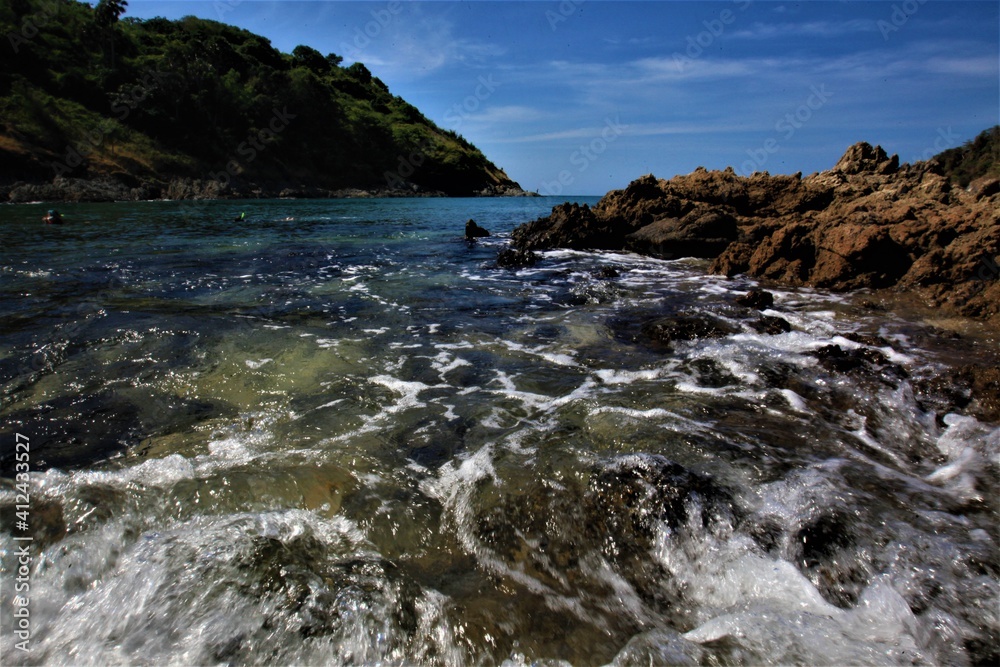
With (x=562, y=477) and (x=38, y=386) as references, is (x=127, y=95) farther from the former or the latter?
(x=562, y=477)

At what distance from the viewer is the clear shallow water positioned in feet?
8.14

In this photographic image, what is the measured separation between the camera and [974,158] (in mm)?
31219

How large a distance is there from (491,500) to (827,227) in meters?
12.7

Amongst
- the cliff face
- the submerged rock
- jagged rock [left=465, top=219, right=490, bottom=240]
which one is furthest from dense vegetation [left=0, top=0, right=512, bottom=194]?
the cliff face

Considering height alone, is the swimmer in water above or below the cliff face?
below

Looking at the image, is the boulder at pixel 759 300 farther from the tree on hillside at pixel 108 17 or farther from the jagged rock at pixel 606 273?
the tree on hillside at pixel 108 17

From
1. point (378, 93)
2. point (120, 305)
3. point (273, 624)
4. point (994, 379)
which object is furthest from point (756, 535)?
point (378, 93)

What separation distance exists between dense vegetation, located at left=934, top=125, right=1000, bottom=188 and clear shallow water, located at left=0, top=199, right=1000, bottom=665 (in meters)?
32.9

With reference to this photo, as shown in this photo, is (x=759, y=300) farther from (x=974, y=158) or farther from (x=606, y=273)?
(x=974, y=158)

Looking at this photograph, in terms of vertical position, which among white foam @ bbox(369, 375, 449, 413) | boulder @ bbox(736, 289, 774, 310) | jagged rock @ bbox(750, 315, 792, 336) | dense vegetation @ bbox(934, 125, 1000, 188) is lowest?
white foam @ bbox(369, 375, 449, 413)

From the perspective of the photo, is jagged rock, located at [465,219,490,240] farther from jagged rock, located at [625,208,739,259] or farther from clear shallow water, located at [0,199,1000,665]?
clear shallow water, located at [0,199,1000,665]

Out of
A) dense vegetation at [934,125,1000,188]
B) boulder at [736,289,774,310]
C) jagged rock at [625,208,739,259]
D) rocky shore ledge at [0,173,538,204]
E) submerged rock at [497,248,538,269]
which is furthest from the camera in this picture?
rocky shore ledge at [0,173,538,204]

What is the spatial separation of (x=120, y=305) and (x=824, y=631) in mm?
10591

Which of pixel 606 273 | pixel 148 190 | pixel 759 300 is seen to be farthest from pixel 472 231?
pixel 148 190
